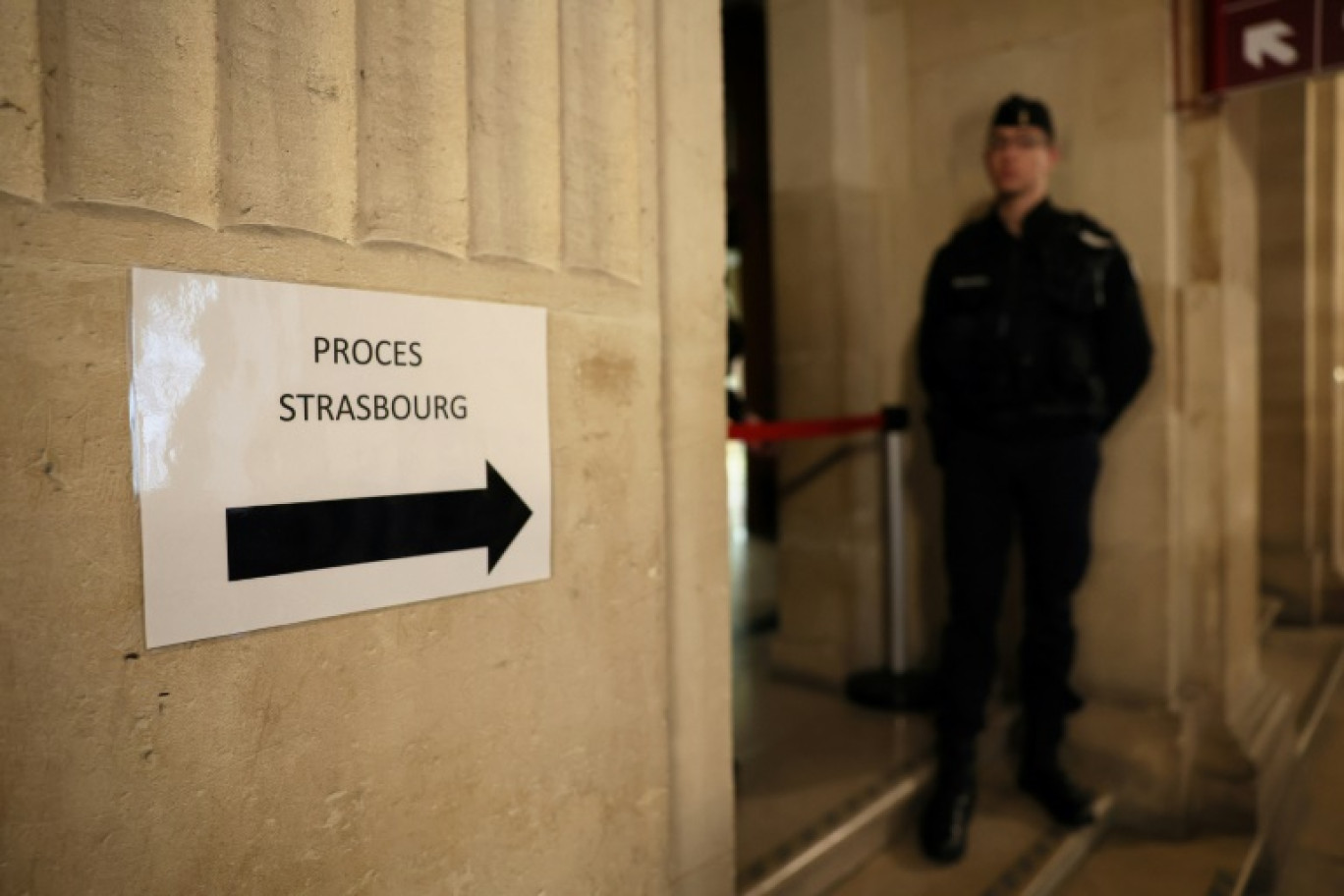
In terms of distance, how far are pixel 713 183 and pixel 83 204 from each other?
109 centimetres

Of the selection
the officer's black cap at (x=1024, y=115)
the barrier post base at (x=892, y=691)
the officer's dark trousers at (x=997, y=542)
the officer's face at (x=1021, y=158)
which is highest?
the officer's black cap at (x=1024, y=115)

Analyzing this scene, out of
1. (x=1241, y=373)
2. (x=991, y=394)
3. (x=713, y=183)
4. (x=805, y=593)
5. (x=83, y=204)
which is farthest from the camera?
(x=805, y=593)

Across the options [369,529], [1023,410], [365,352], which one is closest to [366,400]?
[365,352]

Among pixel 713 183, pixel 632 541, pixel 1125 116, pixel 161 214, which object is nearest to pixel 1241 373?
pixel 1125 116

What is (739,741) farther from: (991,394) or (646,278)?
(646,278)

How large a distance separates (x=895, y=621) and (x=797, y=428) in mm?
1062

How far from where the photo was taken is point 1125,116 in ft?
9.49

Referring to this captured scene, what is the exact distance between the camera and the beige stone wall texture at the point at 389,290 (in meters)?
0.96

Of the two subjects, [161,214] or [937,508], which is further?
[937,508]

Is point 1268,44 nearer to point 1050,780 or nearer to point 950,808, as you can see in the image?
point 1050,780

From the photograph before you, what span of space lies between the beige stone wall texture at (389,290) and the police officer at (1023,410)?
1.13m

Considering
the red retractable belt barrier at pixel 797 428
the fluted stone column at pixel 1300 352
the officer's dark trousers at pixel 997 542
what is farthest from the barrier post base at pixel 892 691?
the fluted stone column at pixel 1300 352

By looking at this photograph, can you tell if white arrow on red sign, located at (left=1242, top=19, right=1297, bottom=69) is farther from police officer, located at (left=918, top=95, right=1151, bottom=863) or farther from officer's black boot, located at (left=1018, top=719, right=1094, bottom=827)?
officer's black boot, located at (left=1018, top=719, right=1094, bottom=827)

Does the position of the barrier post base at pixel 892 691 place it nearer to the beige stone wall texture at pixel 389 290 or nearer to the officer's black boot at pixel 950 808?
the officer's black boot at pixel 950 808
